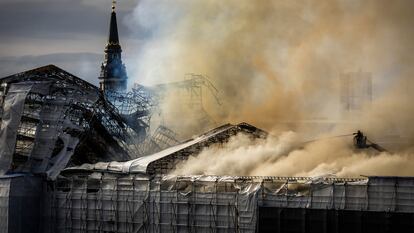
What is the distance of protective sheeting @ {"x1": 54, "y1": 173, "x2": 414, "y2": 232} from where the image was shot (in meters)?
56.2

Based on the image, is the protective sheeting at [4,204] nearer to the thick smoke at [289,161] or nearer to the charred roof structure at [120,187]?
the charred roof structure at [120,187]

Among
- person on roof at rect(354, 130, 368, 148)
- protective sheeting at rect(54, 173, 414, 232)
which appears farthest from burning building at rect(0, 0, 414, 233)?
person on roof at rect(354, 130, 368, 148)

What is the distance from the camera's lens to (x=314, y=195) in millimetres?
57094

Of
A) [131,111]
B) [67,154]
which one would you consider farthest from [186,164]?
[131,111]

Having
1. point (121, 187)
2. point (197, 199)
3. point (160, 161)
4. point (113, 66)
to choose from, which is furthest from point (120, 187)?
point (113, 66)

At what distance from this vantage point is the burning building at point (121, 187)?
56.3 m

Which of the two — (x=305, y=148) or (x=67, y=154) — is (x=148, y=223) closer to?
(x=67, y=154)

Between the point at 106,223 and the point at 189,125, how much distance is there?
37.5 m

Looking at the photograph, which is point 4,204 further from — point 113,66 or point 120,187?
point 113,66

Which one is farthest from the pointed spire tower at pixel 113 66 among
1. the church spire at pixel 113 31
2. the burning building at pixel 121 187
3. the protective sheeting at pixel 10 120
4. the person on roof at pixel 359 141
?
the person on roof at pixel 359 141

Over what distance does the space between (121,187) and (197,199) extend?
24.6 feet

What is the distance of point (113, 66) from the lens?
136 meters

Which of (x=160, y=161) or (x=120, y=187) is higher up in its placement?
(x=160, y=161)

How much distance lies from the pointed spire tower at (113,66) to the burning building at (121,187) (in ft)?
174
